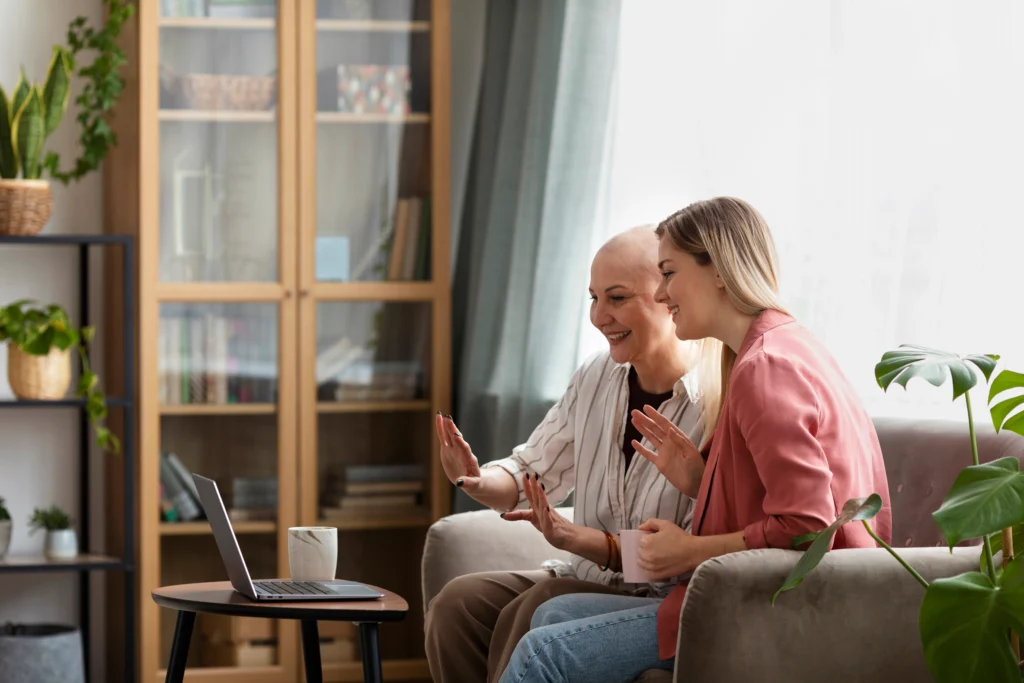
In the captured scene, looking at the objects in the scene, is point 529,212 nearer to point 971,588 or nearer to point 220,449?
point 220,449

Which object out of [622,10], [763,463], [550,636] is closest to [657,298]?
[763,463]

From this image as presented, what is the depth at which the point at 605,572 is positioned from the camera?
2201 millimetres

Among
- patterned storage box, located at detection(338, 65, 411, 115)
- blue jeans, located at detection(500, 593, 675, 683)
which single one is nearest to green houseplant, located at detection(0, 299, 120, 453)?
patterned storage box, located at detection(338, 65, 411, 115)

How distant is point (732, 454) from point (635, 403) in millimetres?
499

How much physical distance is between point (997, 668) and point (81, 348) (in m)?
2.69

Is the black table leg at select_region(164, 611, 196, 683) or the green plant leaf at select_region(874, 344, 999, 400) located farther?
the black table leg at select_region(164, 611, 196, 683)

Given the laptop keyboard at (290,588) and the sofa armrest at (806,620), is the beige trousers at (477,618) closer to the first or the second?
the laptop keyboard at (290,588)

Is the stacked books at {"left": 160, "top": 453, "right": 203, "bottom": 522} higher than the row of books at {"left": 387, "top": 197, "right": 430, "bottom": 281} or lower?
lower

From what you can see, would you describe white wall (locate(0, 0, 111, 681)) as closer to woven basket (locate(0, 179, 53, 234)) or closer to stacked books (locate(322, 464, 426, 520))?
woven basket (locate(0, 179, 53, 234))

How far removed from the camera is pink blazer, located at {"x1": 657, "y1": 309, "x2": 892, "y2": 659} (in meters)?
1.74

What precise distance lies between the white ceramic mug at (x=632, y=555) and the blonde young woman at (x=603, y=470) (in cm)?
25

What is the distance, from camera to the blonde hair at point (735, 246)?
194 cm

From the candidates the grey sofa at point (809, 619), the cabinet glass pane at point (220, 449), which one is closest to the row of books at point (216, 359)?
the cabinet glass pane at point (220, 449)

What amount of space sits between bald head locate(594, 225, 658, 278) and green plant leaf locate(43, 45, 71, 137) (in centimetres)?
178
